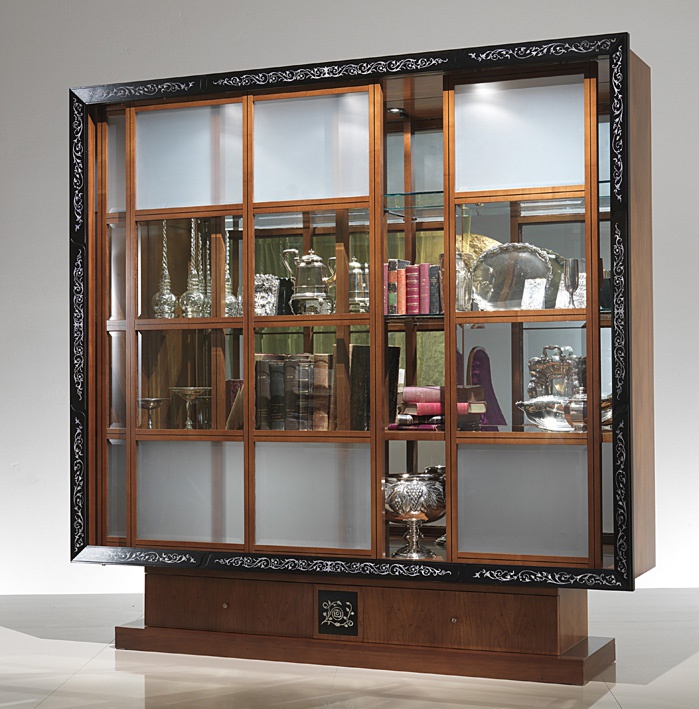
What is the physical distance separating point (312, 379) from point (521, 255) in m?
0.94

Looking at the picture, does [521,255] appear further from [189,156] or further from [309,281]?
[189,156]

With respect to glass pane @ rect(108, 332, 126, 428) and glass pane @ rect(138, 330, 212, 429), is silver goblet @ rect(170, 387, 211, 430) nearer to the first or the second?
glass pane @ rect(138, 330, 212, 429)

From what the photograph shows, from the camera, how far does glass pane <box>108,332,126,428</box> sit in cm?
427

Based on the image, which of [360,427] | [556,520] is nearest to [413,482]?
[360,427]

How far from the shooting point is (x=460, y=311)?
3850 mm

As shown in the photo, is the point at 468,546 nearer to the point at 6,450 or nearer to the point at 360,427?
the point at 360,427

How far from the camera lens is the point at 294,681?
3.75 meters

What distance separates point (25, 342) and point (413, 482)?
278cm

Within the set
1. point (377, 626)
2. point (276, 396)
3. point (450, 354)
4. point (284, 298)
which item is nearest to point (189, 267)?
point (284, 298)

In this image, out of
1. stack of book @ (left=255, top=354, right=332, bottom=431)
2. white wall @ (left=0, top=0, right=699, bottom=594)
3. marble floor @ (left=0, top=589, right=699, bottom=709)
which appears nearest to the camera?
marble floor @ (left=0, top=589, right=699, bottom=709)

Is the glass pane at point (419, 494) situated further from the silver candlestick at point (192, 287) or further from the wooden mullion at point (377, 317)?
the silver candlestick at point (192, 287)

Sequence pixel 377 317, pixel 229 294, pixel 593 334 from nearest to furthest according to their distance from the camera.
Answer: pixel 593 334
pixel 377 317
pixel 229 294

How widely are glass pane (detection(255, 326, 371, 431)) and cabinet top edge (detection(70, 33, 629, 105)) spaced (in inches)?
38.0

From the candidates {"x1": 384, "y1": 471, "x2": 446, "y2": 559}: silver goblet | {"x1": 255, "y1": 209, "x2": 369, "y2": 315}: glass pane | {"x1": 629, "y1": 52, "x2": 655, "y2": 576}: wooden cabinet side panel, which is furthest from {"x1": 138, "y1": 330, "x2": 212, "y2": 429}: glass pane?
{"x1": 629, "y1": 52, "x2": 655, "y2": 576}: wooden cabinet side panel
